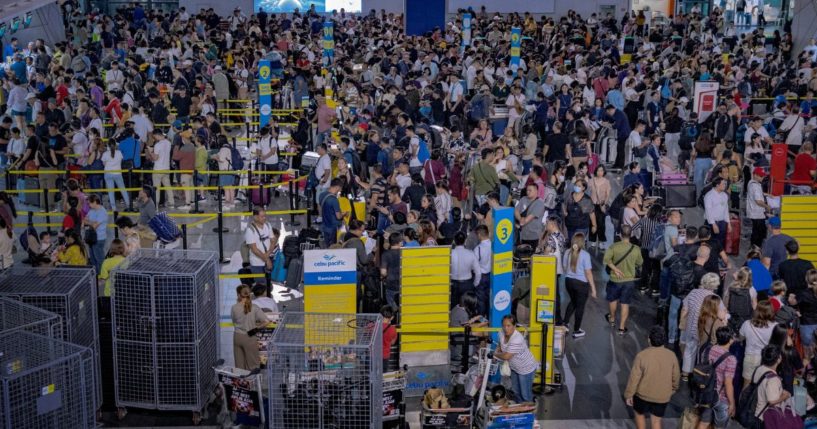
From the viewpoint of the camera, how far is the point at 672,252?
47.2 feet

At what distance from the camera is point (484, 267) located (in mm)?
13609

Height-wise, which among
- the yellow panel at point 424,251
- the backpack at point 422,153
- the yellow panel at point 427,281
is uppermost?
the backpack at point 422,153

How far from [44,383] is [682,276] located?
7.39m

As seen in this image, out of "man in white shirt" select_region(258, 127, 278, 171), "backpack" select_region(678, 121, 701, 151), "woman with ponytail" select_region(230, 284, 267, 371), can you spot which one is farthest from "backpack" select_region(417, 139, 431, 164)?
"woman with ponytail" select_region(230, 284, 267, 371)

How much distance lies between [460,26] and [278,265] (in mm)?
23945

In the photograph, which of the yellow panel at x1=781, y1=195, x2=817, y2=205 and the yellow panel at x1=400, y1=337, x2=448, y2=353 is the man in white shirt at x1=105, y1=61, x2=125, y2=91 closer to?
the yellow panel at x1=400, y1=337, x2=448, y2=353

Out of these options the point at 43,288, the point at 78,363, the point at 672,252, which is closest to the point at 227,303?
the point at 43,288

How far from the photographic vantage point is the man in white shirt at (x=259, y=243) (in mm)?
14461

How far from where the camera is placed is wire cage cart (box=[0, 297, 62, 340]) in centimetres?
1061

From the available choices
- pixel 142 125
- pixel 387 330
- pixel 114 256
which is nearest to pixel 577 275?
pixel 387 330

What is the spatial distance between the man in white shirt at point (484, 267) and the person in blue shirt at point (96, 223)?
222 inches

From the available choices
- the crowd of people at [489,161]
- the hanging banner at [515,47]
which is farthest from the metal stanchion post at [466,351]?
the hanging banner at [515,47]

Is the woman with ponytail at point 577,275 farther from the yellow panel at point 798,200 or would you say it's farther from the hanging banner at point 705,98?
the hanging banner at point 705,98

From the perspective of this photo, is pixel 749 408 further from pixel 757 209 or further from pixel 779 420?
pixel 757 209
